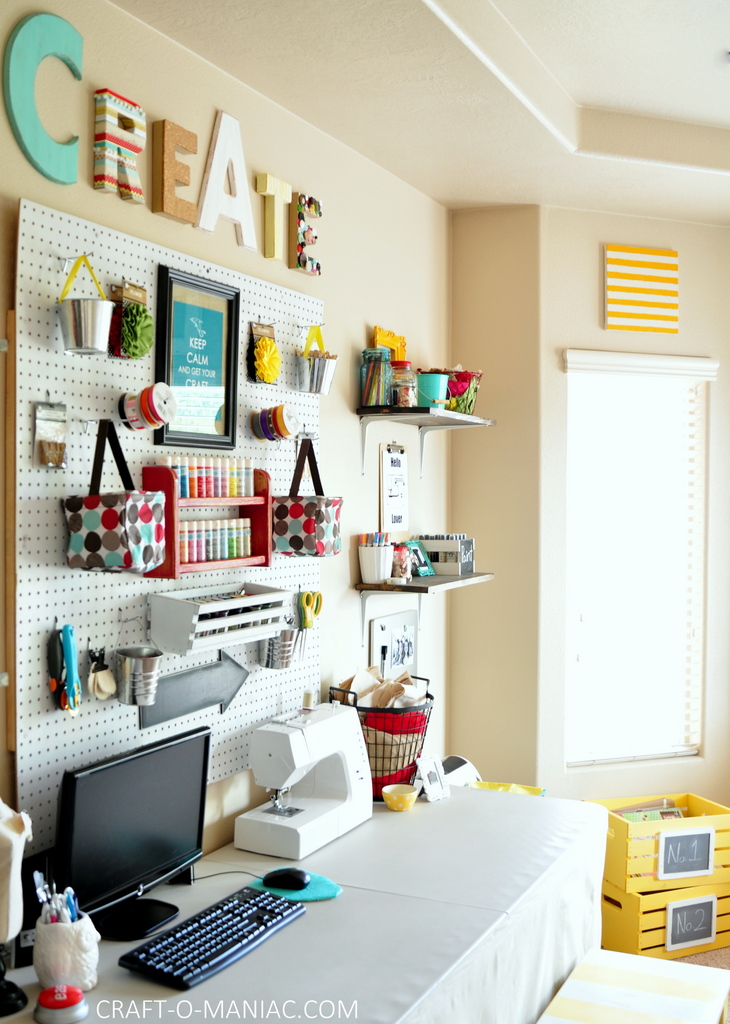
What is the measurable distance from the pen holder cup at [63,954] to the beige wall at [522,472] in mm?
2178

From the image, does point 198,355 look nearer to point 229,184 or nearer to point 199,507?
point 199,507

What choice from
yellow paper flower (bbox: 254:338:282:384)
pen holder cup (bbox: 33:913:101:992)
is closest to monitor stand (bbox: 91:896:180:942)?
pen holder cup (bbox: 33:913:101:992)

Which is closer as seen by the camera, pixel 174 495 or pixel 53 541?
pixel 53 541

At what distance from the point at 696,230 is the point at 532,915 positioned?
2.82 meters

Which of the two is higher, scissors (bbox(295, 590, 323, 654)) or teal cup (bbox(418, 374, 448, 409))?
teal cup (bbox(418, 374, 448, 409))

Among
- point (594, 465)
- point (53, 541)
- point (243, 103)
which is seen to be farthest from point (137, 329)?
point (594, 465)

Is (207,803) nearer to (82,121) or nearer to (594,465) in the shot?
(82,121)

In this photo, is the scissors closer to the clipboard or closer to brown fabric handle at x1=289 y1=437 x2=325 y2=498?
brown fabric handle at x1=289 y1=437 x2=325 y2=498

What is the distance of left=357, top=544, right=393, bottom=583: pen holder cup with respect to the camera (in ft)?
9.29

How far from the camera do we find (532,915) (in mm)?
1980

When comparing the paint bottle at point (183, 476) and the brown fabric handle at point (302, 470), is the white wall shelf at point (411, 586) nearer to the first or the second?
the brown fabric handle at point (302, 470)

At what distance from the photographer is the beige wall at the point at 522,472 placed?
3.44m

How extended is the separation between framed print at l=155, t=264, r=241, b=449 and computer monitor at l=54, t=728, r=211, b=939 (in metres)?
0.69

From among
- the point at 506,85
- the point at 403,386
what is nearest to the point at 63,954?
the point at 403,386
